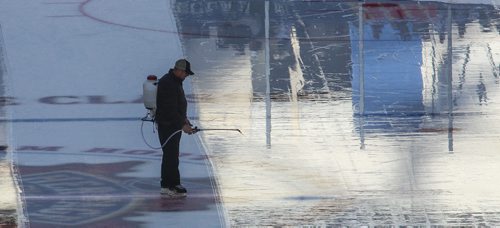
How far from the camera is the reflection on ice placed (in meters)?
11.7

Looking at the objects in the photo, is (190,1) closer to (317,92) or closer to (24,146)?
(317,92)

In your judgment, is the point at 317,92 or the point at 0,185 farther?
the point at 317,92

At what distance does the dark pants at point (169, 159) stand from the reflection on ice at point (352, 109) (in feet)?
1.45

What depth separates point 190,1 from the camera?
21.8 meters

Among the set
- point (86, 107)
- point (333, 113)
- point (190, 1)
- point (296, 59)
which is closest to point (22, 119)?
point (86, 107)

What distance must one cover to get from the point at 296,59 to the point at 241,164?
5.18m

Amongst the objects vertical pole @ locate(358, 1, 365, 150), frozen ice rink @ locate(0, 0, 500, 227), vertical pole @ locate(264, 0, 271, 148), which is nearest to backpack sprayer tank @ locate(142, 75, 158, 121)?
frozen ice rink @ locate(0, 0, 500, 227)

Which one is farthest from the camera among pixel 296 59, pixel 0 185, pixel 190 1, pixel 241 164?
pixel 190 1

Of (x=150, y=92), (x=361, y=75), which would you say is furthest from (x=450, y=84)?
(x=150, y=92)

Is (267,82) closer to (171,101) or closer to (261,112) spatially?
(261,112)

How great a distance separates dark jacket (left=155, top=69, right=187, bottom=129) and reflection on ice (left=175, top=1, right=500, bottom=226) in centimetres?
72

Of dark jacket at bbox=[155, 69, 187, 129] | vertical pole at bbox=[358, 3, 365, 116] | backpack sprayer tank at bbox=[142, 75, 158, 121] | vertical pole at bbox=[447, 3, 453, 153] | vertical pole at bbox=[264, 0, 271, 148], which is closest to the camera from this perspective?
dark jacket at bbox=[155, 69, 187, 129]

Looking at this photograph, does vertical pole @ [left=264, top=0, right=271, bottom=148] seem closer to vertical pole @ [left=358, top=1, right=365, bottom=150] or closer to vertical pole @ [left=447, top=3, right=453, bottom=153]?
vertical pole @ [left=358, top=1, right=365, bottom=150]

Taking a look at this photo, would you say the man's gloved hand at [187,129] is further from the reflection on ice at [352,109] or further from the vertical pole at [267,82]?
the vertical pole at [267,82]
